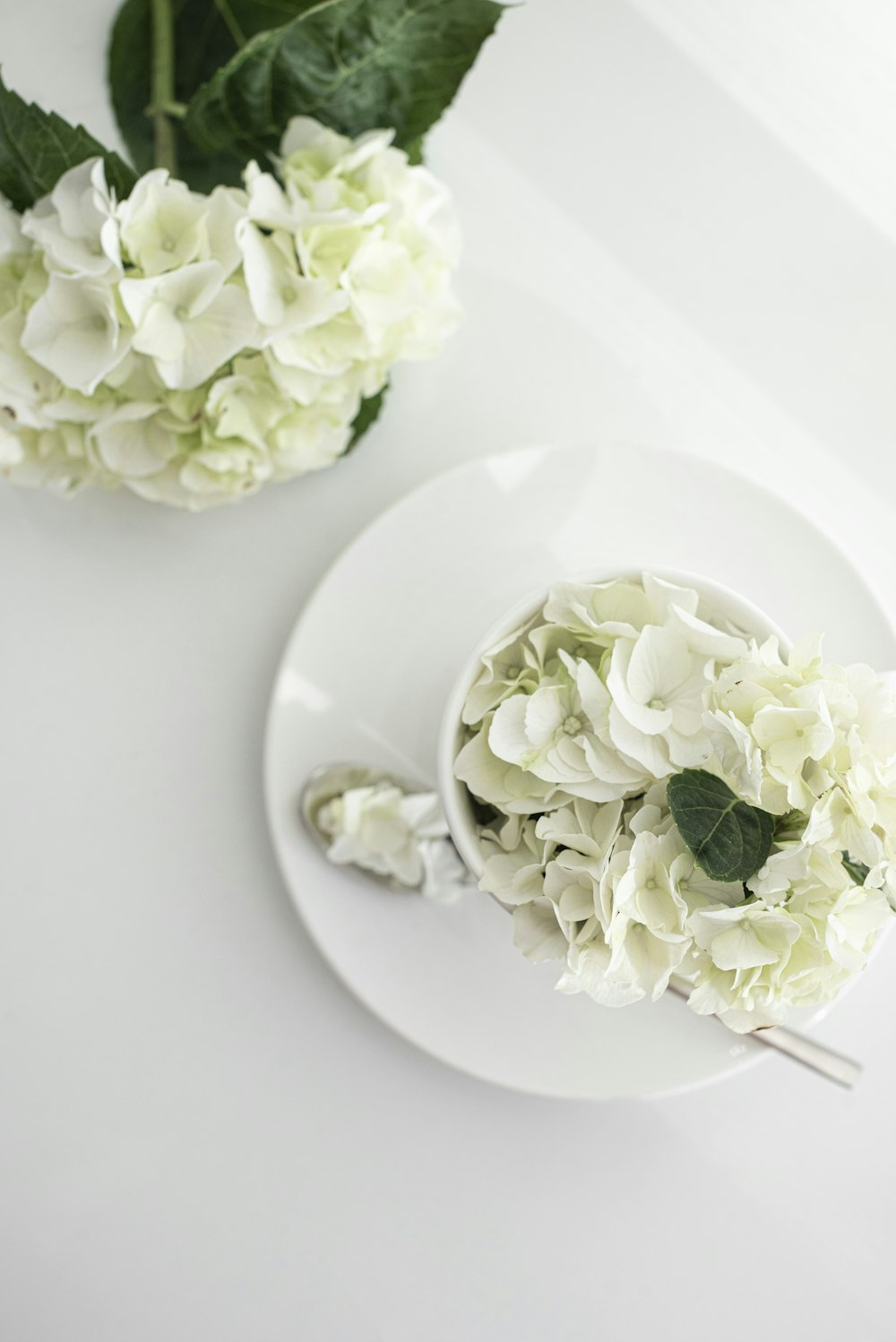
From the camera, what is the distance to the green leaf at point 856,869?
1.03ft

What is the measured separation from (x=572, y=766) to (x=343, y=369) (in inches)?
8.9

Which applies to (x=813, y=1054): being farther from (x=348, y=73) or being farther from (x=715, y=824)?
(x=348, y=73)

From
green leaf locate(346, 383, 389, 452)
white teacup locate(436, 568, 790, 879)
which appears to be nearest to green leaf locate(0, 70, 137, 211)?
green leaf locate(346, 383, 389, 452)

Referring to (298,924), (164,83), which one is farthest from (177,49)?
(298,924)

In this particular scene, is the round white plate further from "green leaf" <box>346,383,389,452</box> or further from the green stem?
the green stem

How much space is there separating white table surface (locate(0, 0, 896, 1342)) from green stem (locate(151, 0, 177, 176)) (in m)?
0.07

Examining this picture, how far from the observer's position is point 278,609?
594 millimetres

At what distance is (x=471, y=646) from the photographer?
53 centimetres

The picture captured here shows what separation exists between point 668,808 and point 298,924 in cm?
33

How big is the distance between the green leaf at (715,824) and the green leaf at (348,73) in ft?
1.14

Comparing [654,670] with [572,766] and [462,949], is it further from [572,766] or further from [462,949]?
[462,949]

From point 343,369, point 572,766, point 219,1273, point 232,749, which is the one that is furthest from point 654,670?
point 219,1273

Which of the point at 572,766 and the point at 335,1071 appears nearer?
the point at 572,766

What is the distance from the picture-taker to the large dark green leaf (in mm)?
539
